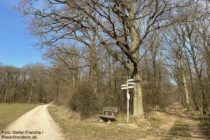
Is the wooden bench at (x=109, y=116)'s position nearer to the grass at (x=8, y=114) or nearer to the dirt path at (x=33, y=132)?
the dirt path at (x=33, y=132)

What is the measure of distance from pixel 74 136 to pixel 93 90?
25.7 ft

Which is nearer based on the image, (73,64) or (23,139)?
(23,139)

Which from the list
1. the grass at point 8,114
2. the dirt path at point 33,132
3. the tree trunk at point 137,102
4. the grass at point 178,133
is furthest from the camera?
the grass at point 8,114

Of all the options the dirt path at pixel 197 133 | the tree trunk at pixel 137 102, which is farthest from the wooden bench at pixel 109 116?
the dirt path at pixel 197 133

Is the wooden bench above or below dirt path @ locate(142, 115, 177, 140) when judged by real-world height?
above

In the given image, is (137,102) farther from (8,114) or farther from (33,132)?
(8,114)

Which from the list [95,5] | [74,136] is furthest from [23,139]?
[95,5]

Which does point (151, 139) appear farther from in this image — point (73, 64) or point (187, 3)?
point (73, 64)

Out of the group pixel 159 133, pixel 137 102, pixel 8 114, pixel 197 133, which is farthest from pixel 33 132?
pixel 8 114

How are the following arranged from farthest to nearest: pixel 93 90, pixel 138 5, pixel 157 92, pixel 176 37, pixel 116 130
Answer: pixel 176 37 < pixel 157 92 < pixel 93 90 < pixel 138 5 < pixel 116 130

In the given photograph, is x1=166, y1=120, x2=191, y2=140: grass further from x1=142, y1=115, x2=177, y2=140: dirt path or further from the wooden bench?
the wooden bench

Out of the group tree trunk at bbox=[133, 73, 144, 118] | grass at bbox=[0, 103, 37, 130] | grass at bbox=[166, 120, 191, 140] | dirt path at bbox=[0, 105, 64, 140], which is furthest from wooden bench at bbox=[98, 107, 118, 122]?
grass at bbox=[0, 103, 37, 130]

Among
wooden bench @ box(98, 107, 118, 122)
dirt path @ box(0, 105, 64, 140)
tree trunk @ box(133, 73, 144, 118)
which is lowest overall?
dirt path @ box(0, 105, 64, 140)

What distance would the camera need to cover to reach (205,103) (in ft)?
78.7
